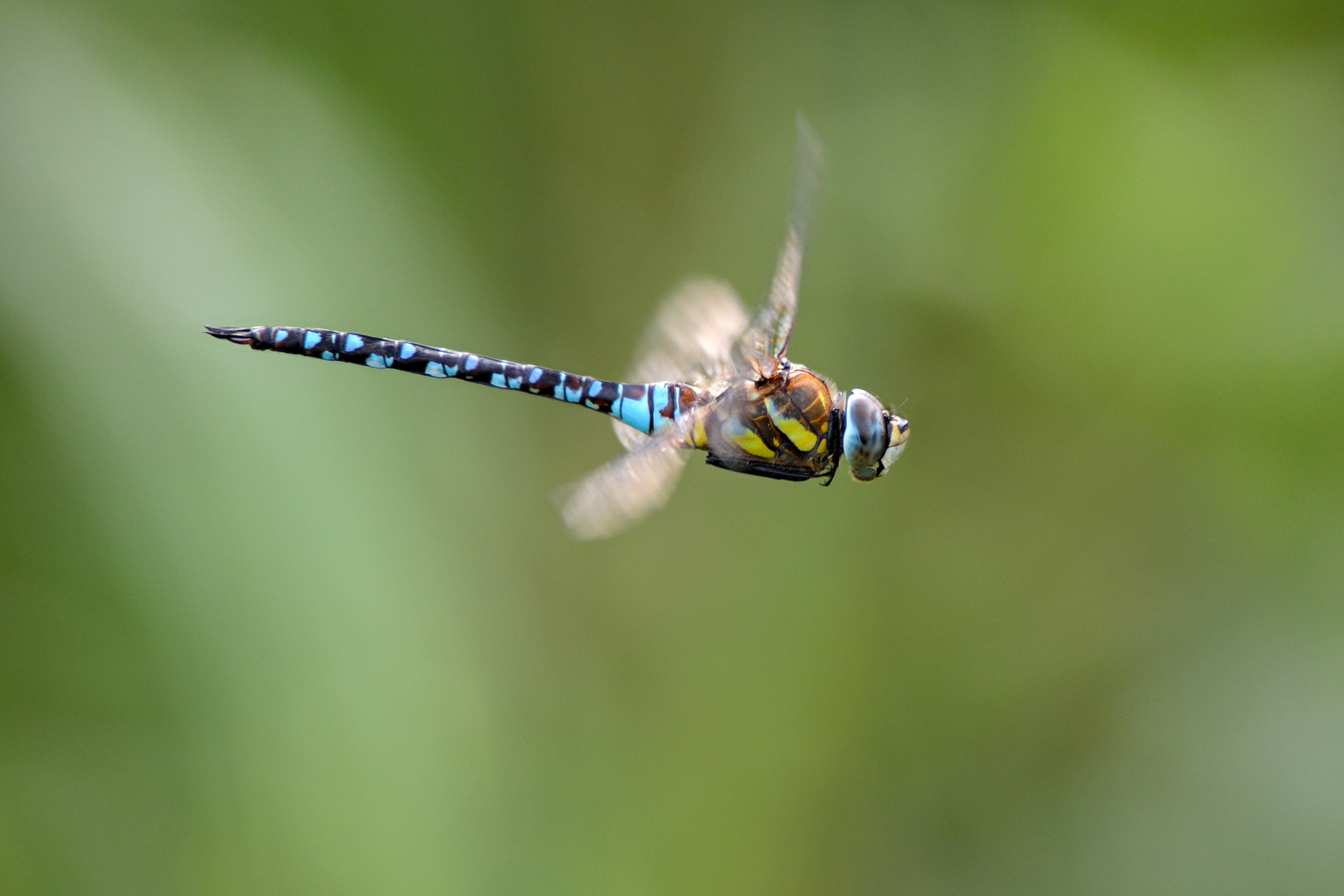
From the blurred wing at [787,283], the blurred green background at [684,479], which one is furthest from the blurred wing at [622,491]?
the blurred green background at [684,479]

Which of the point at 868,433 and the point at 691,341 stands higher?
the point at 691,341

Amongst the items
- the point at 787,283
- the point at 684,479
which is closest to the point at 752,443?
the point at 787,283

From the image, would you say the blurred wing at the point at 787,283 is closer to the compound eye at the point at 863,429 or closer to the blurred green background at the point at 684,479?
the compound eye at the point at 863,429

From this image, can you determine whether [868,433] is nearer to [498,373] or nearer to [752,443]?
[752,443]

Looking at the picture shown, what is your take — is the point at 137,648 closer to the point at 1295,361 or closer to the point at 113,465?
the point at 113,465

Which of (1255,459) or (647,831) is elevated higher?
(1255,459)

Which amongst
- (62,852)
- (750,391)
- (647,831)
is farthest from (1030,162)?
(62,852)

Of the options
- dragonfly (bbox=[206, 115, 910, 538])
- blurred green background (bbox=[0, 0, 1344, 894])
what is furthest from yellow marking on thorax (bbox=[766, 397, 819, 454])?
blurred green background (bbox=[0, 0, 1344, 894])
